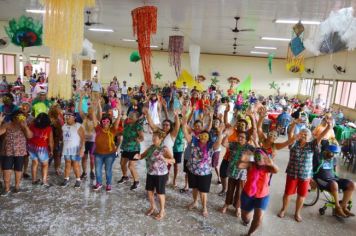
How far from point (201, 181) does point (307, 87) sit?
21.0m

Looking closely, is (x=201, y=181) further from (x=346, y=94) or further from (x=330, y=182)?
(x=346, y=94)

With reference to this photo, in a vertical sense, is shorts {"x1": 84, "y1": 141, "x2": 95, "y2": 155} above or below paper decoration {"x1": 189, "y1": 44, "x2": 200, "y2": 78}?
below

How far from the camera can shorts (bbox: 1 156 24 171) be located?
4180 millimetres

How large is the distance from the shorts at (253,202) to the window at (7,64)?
13717 mm

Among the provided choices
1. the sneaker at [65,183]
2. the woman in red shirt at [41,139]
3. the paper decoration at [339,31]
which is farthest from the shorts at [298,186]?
the paper decoration at [339,31]

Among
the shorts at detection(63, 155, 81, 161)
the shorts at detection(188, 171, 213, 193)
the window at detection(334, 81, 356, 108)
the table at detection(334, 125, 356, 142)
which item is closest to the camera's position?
the shorts at detection(188, 171, 213, 193)

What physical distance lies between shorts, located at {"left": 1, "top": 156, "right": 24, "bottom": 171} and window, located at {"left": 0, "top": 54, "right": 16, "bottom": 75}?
36.5 feet

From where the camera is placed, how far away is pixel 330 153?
13.8ft

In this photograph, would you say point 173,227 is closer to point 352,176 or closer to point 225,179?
point 225,179

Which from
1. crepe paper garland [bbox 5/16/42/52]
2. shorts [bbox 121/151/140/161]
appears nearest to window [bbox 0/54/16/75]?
crepe paper garland [bbox 5/16/42/52]

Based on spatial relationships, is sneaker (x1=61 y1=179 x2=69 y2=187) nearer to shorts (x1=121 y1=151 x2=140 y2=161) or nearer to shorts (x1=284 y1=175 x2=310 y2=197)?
shorts (x1=121 y1=151 x2=140 y2=161)

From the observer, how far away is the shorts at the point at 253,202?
11.1 feet

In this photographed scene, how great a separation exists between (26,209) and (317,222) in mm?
4135

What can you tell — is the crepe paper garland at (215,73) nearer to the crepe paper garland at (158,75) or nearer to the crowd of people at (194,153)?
the crepe paper garland at (158,75)
